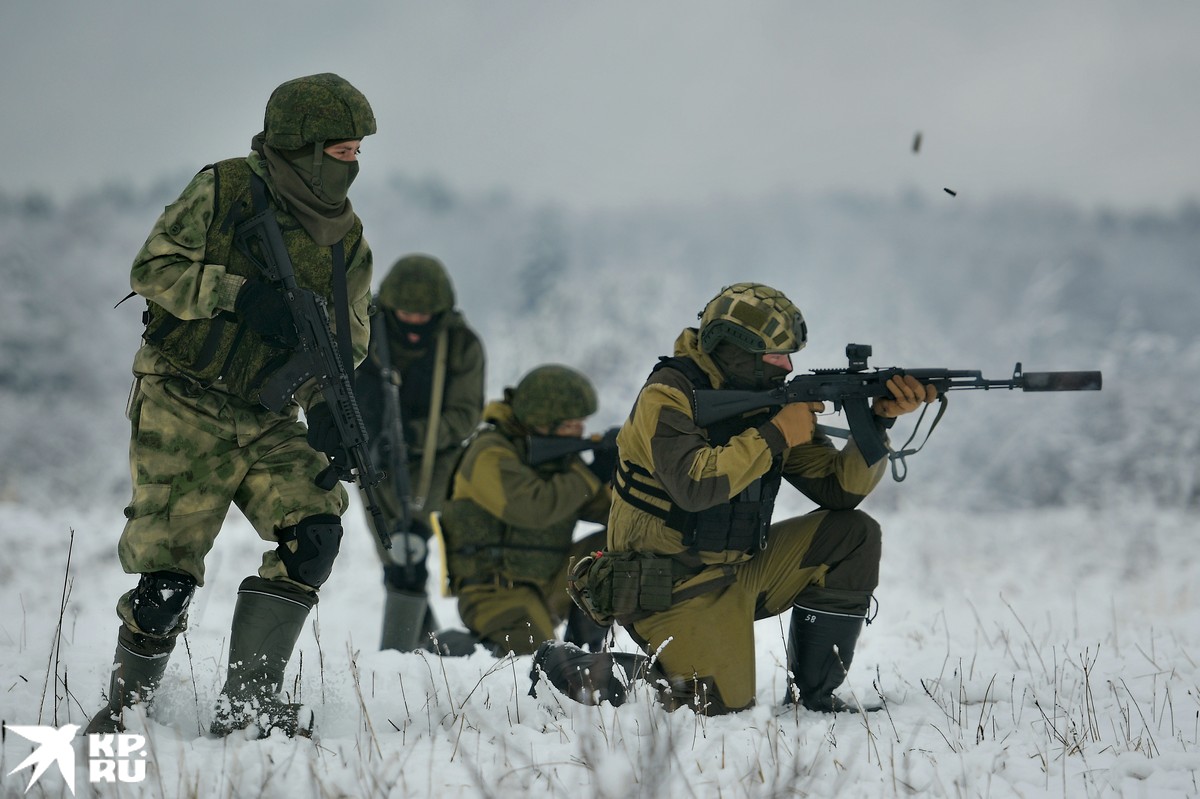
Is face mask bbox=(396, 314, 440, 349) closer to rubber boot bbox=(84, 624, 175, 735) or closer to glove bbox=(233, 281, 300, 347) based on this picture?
glove bbox=(233, 281, 300, 347)

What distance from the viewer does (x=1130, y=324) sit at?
81.7 ft

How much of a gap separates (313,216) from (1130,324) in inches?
968

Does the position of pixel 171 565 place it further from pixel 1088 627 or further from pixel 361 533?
pixel 361 533

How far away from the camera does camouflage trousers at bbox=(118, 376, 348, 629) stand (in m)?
3.65

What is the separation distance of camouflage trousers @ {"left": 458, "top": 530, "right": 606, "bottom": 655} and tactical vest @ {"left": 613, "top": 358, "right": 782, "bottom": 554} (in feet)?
5.45

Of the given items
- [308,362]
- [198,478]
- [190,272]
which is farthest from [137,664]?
[190,272]

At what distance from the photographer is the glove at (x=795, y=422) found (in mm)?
4184

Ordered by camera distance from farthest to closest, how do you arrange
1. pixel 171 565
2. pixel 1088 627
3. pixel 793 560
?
pixel 1088 627, pixel 793 560, pixel 171 565

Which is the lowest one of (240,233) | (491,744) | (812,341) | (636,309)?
(491,744)

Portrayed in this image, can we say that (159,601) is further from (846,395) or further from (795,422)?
(846,395)

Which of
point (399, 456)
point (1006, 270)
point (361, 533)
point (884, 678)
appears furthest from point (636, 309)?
point (884, 678)

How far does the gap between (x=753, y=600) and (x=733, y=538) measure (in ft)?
1.00

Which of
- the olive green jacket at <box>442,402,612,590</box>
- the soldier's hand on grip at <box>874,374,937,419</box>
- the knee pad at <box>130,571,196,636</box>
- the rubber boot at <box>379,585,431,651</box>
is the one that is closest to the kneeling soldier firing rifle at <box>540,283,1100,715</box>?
the soldier's hand on grip at <box>874,374,937,419</box>

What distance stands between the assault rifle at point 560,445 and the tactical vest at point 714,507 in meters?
1.69
